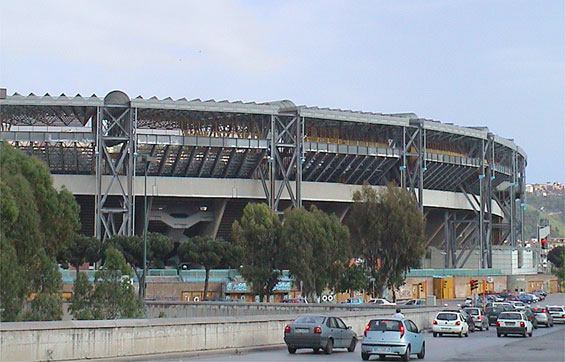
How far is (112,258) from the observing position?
40.9 meters

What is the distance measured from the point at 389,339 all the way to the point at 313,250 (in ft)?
120

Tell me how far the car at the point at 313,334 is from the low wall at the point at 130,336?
1582 mm

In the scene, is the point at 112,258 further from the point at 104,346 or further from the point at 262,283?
the point at 262,283

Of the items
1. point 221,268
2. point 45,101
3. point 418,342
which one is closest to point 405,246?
point 221,268

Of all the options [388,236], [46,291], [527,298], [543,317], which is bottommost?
[527,298]

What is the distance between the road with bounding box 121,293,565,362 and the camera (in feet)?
97.6

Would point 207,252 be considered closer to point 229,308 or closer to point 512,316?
point 229,308

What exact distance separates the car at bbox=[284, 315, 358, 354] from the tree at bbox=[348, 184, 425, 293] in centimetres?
3806

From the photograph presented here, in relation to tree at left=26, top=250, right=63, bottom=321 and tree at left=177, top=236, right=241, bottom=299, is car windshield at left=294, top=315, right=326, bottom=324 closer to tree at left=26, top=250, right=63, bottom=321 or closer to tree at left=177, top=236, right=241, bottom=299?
tree at left=26, top=250, right=63, bottom=321

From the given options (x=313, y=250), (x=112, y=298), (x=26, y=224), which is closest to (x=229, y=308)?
(x=112, y=298)

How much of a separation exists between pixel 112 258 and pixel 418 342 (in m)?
15.2

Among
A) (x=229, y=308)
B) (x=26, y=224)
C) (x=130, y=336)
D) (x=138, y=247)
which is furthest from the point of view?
(x=138, y=247)

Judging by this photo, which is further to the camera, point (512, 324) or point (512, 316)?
point (512, 316)

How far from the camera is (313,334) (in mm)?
32125
